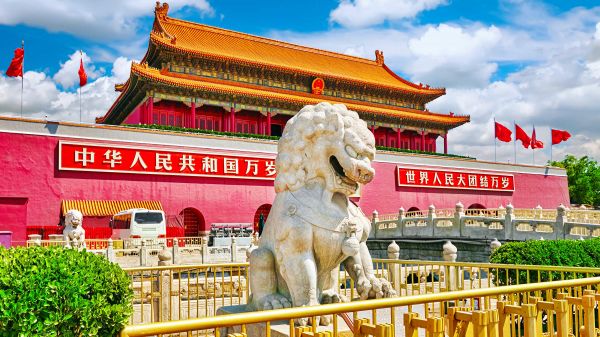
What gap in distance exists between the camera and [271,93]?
75.4 feet

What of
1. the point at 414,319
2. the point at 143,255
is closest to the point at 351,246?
the point at 414,319

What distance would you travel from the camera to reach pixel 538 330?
9.55 ft

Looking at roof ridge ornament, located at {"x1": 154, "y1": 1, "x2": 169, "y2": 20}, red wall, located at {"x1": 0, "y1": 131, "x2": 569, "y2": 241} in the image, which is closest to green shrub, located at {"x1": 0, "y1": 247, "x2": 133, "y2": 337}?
red wall, located at {"x1": 0, "y1": 131, "x2": 569, "y2": 241}

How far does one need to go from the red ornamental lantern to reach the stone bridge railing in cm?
851

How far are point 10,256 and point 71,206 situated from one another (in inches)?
584

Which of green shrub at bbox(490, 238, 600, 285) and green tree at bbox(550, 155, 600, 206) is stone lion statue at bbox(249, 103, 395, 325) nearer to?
green shrub at bbox(490, 238, 600, 285)

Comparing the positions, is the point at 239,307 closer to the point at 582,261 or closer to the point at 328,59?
the point at 582,261

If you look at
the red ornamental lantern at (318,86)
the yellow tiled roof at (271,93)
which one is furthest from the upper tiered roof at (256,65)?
the red ornamental lantern at (318,86)

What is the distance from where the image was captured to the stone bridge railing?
1308 centimetres

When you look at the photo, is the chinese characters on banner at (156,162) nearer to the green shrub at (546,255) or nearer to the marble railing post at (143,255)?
the marble railing post at (143,255)

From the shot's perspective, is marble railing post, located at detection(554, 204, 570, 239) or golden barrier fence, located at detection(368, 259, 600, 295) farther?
marble railing post, located at detection(554, 204, 570, 239)

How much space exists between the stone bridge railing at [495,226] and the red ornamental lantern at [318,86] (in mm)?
8507

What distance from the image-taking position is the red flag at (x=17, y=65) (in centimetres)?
1730

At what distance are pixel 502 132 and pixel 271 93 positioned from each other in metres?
12.2
